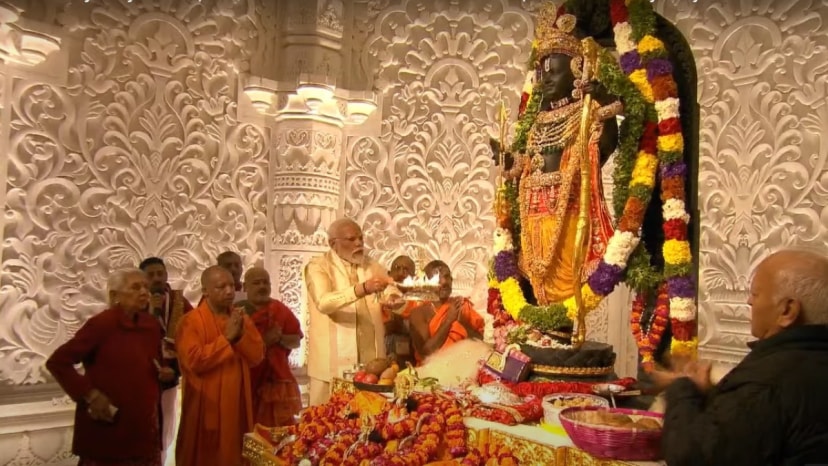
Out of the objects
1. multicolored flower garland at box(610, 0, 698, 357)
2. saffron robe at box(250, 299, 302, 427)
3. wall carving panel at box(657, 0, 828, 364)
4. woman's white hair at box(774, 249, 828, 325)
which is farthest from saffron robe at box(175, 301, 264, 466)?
wall carving panel at box(657, 0, 828, 364)

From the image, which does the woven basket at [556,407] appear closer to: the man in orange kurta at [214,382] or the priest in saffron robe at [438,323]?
the priest in saffron robe at [438,323]

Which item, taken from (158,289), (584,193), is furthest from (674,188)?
(158,289)

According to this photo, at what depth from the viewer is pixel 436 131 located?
6621 mm

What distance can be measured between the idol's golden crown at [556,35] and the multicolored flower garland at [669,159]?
0.33 m

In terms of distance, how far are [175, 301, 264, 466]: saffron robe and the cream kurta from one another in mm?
685

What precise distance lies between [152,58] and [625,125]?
3.81 m

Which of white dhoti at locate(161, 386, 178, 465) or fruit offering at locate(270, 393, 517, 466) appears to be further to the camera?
white dhoti at locate(161, 386, 178, 465)

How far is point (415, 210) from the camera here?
21.7 feet

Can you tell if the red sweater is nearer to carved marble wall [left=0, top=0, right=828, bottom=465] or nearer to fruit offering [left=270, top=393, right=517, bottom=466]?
fruit offering [left=270, top=393, right=517, bottom=466]

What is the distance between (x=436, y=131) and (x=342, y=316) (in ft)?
7.94

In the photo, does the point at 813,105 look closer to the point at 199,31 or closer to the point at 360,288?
the point at 360,288

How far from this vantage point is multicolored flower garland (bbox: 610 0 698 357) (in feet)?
12.0

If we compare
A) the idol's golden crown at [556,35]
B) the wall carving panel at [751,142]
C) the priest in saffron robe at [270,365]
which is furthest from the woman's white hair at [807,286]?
the wall carving panel at [751,142]

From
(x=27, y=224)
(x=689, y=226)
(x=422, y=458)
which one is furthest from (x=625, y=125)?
(x=27, y=224)
